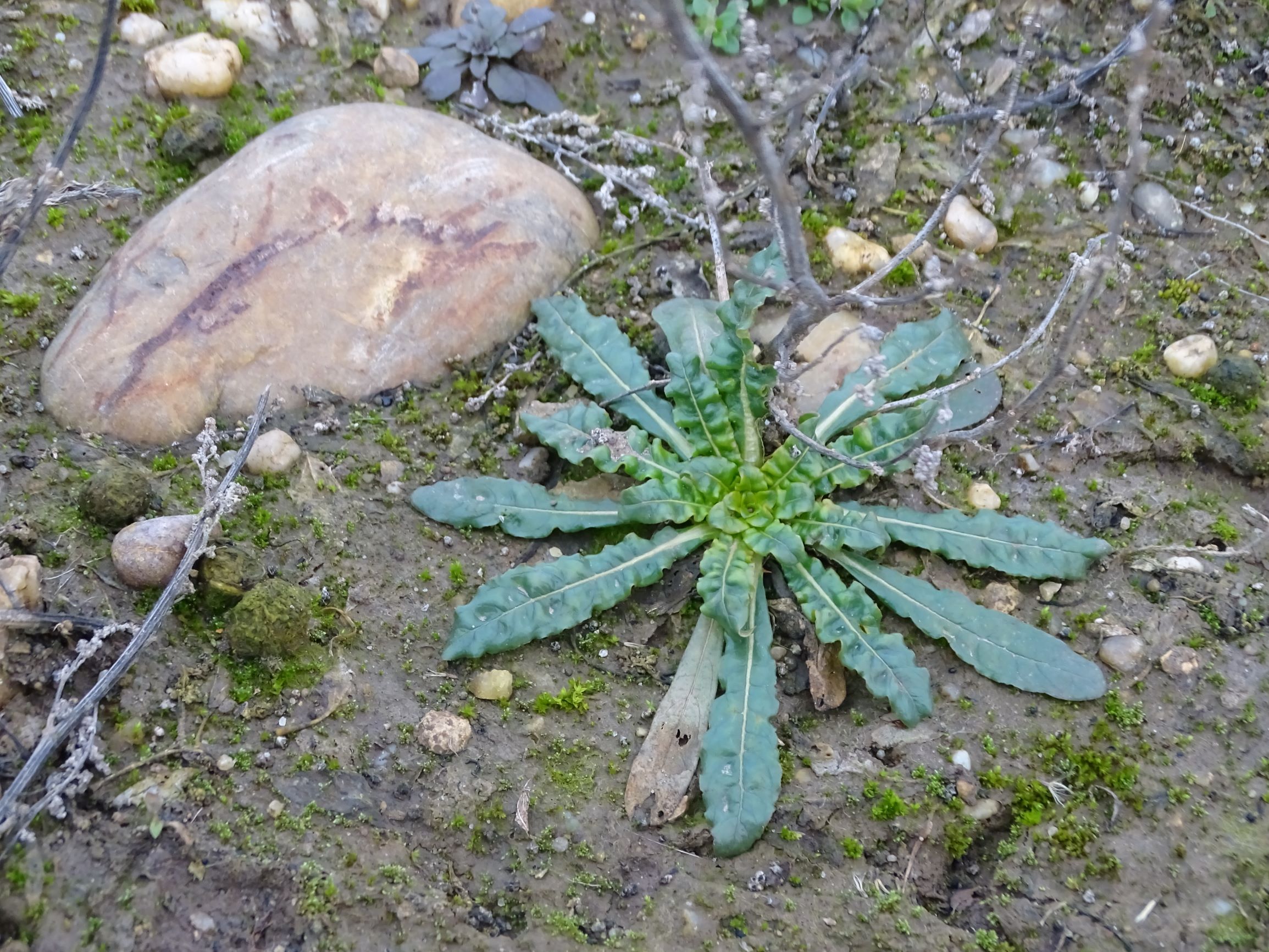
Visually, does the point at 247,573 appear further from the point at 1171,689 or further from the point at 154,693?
the point at 1171,689

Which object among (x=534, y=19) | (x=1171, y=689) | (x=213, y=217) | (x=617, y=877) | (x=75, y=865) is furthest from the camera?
(x=534, y=19)

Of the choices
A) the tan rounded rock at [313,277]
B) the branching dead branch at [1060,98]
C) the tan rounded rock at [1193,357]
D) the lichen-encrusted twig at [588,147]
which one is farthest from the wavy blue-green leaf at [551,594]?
the branching dead branch at [1060,98]

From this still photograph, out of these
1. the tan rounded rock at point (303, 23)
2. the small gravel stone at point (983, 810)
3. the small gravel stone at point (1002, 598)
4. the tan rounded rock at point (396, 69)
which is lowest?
the small gravel stone at point (983, 810)

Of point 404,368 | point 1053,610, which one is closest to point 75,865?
point 404,368

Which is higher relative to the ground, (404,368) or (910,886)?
(404,368)

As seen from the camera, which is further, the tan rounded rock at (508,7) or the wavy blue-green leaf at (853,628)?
the tan rounded rock at (508,7)

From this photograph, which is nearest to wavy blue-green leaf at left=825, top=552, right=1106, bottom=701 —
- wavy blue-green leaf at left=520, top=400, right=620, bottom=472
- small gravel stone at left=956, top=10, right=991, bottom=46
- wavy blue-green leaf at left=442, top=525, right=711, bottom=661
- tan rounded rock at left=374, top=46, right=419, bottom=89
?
wavy blue-green leaf at left=442, top=525, right=711, bottom=661

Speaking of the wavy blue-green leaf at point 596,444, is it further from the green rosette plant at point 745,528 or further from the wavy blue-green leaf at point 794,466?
the wavy blue-green leaf at point 794,466
